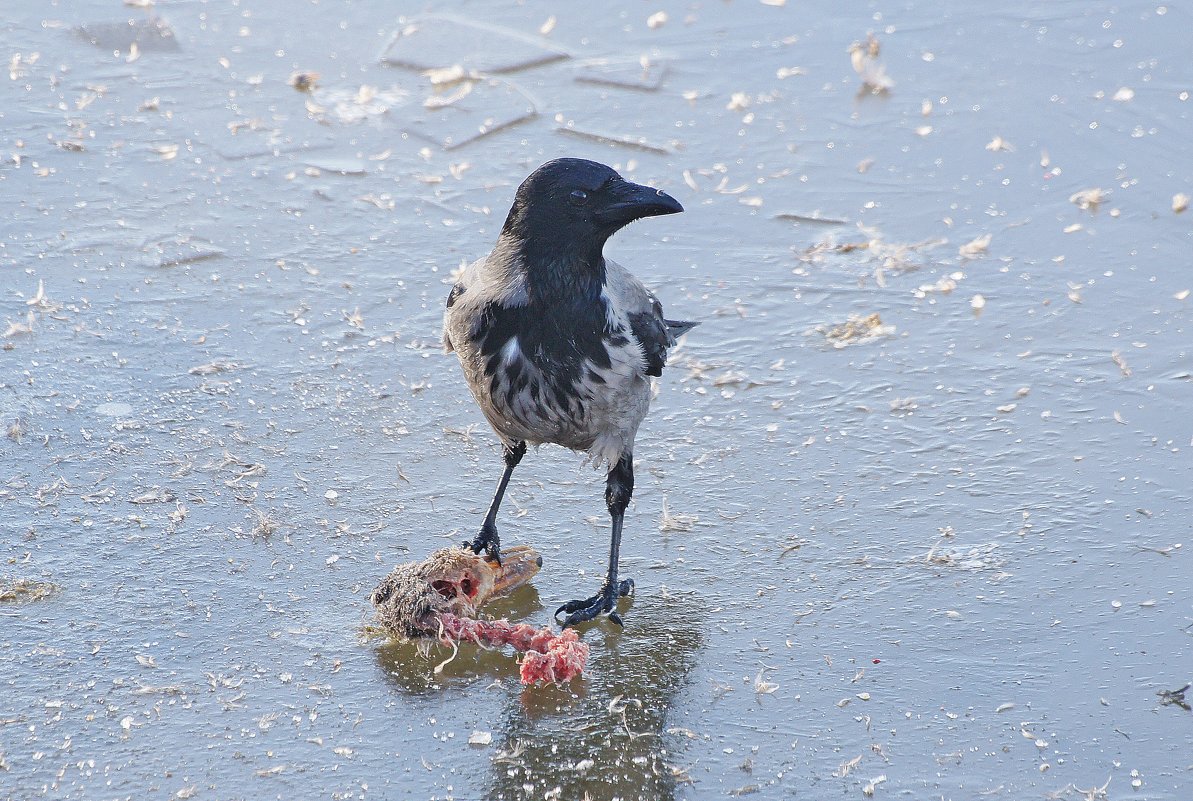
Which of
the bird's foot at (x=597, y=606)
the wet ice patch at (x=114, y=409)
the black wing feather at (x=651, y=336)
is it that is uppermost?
the black wing feather at (x=651, y=336)

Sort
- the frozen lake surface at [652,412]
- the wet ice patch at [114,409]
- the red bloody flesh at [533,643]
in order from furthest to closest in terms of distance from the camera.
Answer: the wet ice patch at [114,409] < the red bloody flesh at [533,643] < the frozen lake surface at [652,412]

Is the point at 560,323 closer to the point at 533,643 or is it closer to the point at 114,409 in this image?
the point at 533,643

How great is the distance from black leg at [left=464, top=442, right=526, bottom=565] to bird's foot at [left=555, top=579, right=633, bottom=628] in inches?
12.9

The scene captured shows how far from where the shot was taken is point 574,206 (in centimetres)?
420

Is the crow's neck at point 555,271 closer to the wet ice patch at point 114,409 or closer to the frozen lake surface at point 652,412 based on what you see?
the frozen lake surface at point 652,412

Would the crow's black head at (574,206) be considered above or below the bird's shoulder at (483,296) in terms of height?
above

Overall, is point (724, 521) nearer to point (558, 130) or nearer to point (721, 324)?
point (721, 324)

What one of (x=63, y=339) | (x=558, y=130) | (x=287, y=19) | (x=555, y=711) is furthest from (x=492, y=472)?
(x=287, y=19)

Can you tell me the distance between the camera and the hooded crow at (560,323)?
13.8 ft

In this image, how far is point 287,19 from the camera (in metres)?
9.27

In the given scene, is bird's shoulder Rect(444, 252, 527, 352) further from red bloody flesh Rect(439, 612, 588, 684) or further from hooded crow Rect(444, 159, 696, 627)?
red bloody flesh Rect(439, 612, 588, 684)

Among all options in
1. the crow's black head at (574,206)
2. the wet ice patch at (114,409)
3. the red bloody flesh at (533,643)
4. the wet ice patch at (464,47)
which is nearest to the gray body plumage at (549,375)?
the crow's black head at (574,206)

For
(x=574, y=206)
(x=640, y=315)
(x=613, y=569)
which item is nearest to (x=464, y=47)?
(x=640, y=315)

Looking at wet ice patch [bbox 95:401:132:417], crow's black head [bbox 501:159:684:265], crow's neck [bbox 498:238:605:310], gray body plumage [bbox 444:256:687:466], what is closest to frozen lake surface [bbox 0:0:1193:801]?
wet ice patch [bbox 95:401:132:417]
